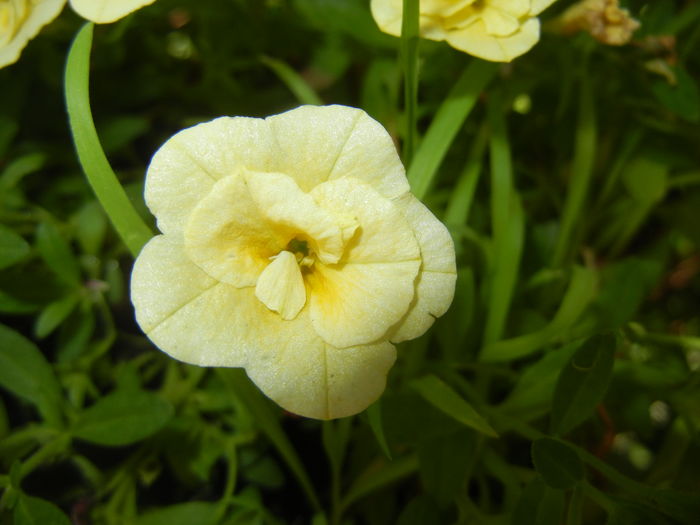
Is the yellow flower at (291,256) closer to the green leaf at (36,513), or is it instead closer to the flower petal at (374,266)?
the flower petal at (374,266)

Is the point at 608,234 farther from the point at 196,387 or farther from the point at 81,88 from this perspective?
the point at 81,88

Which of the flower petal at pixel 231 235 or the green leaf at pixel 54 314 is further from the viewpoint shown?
the green leaf at pixel 54 314

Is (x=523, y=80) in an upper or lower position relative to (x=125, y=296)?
upper

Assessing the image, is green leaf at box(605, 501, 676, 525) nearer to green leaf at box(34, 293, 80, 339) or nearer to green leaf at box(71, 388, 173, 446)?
green leaf at box(71, 388, 173, 446)

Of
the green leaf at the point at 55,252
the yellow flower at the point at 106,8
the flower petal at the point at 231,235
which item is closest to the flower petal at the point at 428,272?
the flower petal at the point at 231,235

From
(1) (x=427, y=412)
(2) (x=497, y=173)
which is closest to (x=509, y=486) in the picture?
(1) (x=427, y=412)

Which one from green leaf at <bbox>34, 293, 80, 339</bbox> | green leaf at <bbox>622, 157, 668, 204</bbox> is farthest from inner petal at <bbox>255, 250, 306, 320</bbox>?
green leaf at <bbox>622, 157, 668, 204</bbox>
